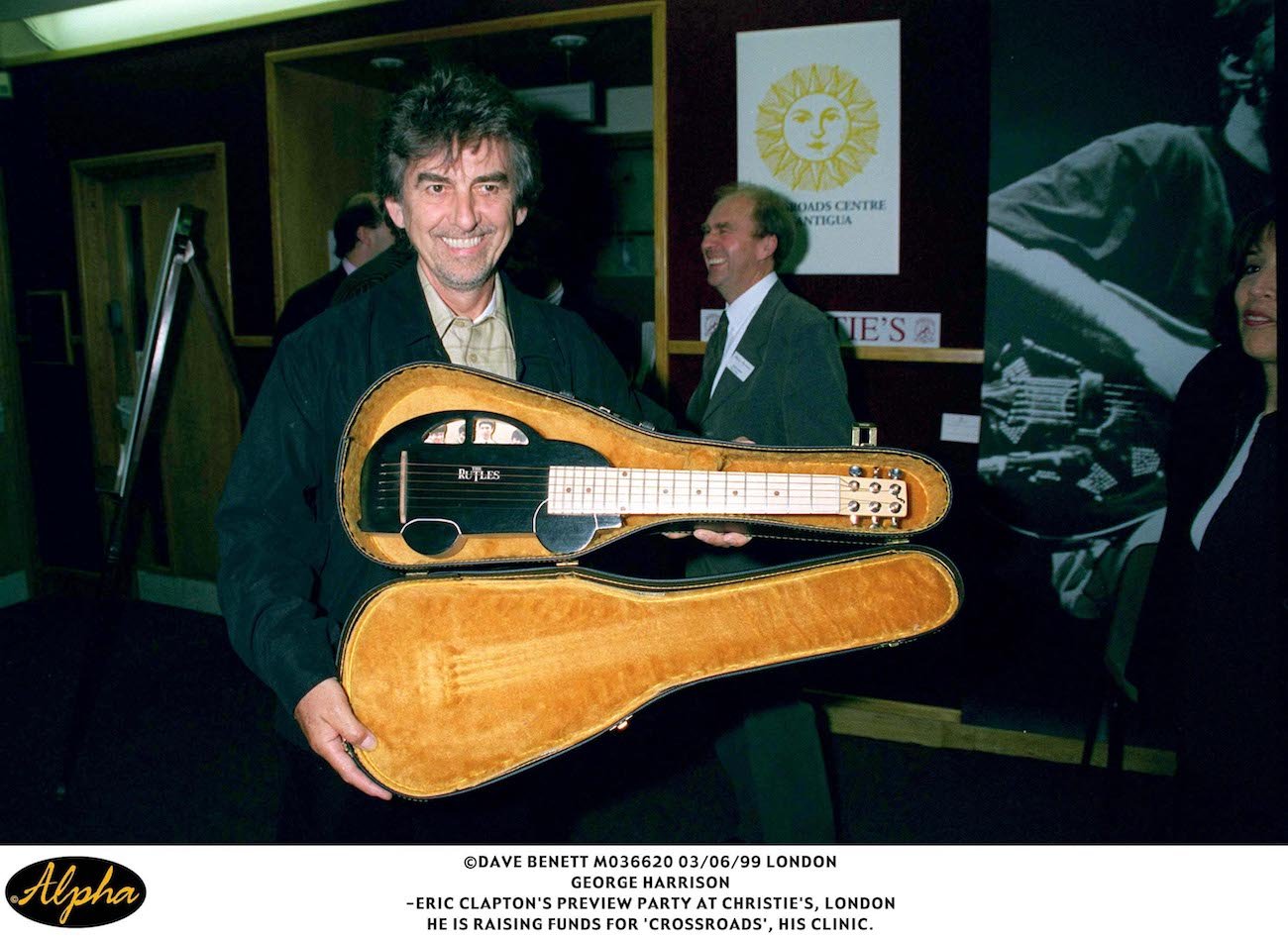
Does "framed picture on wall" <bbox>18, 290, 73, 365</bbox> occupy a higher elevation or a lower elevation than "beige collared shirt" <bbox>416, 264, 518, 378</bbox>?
higher

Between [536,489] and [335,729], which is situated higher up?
[536,489]

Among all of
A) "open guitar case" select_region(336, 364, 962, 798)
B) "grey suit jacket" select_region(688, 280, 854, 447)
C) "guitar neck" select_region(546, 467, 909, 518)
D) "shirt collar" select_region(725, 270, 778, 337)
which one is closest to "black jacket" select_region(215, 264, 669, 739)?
"open guitar case" select_region(336, 364, 962, 798)

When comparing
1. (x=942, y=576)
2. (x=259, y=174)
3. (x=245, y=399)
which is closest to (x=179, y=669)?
(x=245, y=399)

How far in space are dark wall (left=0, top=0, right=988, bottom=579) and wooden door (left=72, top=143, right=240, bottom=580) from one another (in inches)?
9.9

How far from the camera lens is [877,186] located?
3197 mm

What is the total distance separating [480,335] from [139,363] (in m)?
4.18

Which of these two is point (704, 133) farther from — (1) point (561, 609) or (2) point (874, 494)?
(1) point (561, 609)

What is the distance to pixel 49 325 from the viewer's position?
4.92m

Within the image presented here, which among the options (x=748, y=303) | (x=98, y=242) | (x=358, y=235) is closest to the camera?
(x=748, y=303)

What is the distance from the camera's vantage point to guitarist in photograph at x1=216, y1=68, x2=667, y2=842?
122 cm

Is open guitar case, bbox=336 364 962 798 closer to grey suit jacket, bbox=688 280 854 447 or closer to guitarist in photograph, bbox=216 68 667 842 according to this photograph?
guitarist in photograph, bbox=216 68 667 842
